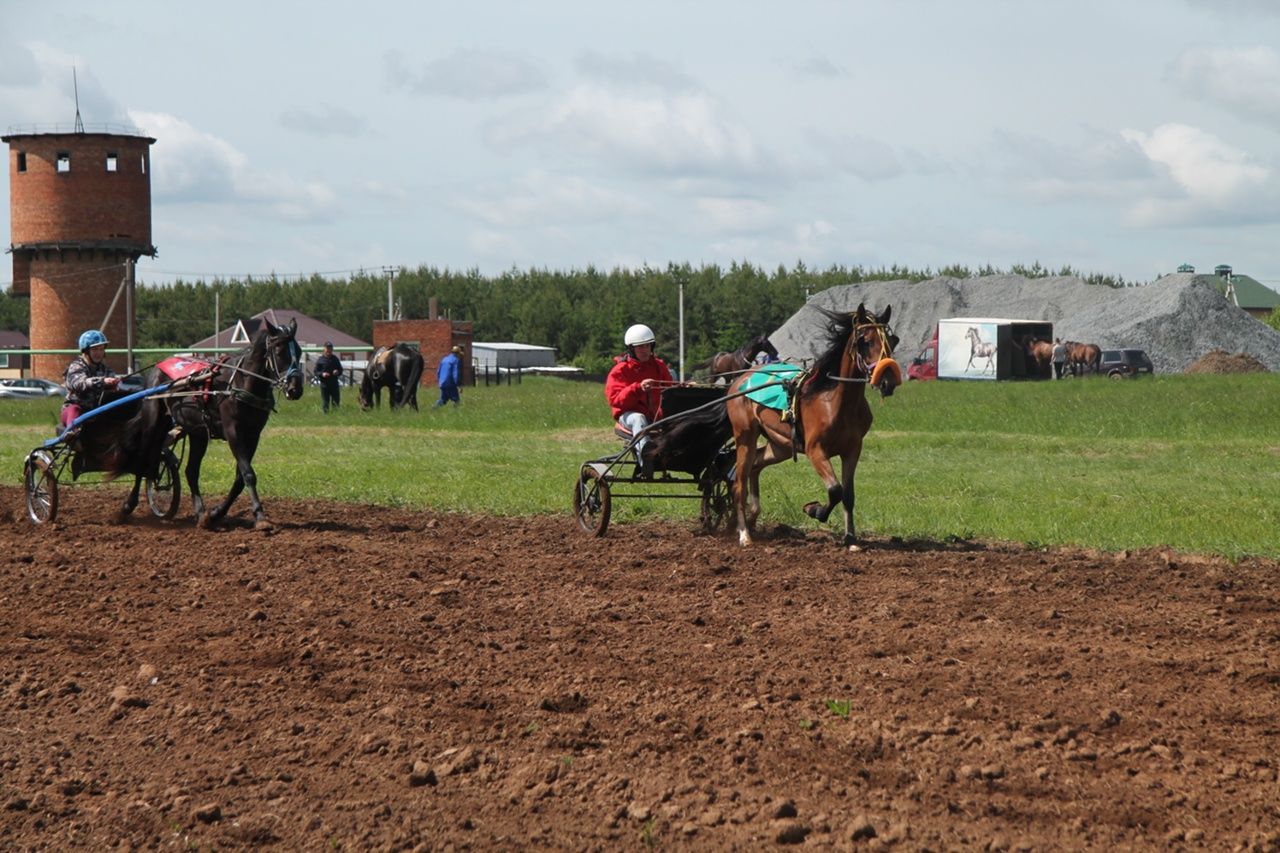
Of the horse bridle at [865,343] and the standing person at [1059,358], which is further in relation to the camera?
the standing person at [1059,358]

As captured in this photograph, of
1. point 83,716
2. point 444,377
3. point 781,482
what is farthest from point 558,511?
point 444,377

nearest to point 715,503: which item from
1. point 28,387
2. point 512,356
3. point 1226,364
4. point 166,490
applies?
point 166,490

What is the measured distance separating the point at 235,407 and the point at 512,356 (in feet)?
261

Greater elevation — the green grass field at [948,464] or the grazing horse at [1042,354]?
the grazing horse at [1042,354]

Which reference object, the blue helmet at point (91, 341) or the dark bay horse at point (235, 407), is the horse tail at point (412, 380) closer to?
the blue helmet at point (91, 341)

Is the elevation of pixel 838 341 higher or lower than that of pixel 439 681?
higher

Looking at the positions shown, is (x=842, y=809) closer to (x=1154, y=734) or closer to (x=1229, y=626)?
(x=1154, y=734)

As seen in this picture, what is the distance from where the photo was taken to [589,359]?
302 feet

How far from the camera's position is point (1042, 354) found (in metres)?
61.5

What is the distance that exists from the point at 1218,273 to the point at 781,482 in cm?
10736

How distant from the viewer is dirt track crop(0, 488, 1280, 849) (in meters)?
5.83

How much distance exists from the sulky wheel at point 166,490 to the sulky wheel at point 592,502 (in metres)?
3.74

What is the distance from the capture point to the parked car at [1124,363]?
5928 centimetres

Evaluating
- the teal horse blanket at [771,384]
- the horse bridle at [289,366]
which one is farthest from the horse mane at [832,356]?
the horse bridle at [289,366]
